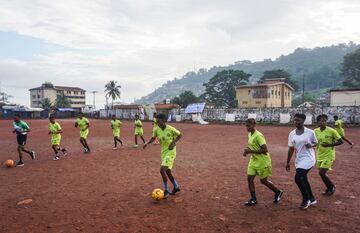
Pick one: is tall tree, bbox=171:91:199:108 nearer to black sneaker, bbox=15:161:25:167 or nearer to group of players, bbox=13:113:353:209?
black sneaker, bbox=15:161:25:167

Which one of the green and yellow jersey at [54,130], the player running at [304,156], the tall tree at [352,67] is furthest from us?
the tall tree at [352,67]

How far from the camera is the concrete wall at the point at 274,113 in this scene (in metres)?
34.5

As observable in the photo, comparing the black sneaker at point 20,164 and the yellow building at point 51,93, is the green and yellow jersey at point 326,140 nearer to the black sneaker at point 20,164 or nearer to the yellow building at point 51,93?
the black sneaker at point 20,164

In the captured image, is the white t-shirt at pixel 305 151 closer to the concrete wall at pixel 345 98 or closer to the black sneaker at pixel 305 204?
the black sneaker at pixel 305 204

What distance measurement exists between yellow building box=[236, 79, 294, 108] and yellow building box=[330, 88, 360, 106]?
666 inches

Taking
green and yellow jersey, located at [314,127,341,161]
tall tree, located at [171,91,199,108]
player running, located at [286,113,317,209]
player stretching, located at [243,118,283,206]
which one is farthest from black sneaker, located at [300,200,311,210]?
tall tree, located at [171,91,199,108]

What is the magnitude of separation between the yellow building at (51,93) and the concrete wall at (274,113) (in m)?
73.6

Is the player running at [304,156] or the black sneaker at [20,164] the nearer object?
the player running at [304,156]

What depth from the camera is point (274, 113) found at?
4078 cm

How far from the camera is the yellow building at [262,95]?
60522 millimetres

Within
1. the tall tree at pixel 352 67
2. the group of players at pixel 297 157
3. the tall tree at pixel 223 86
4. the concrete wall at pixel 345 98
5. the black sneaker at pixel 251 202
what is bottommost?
the black sneaker at pixel 251 202

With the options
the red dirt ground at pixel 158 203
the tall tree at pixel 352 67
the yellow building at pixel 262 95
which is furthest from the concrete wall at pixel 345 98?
the tall tree at pixel 352 67

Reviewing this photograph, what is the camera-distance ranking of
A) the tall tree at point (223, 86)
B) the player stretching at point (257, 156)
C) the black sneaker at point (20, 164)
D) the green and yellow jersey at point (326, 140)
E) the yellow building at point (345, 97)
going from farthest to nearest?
the tall tree at point (223, 86), the yellow building at point (345, 97), the black sneaker at point (20, 164), the green and yellow jersey at point (326, 140), the player stretching at point (257, 156)

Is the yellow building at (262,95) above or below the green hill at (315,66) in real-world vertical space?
below
